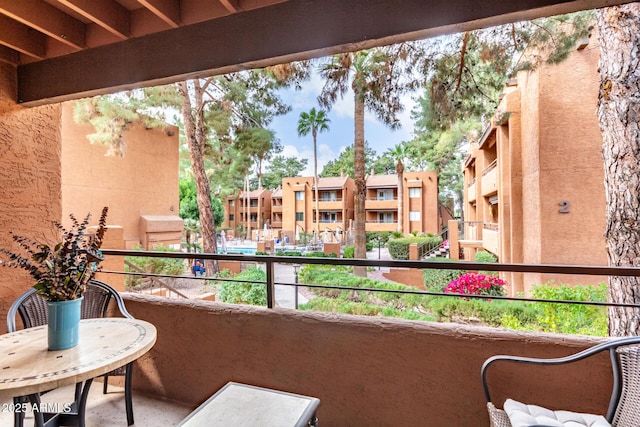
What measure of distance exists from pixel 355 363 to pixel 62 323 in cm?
148

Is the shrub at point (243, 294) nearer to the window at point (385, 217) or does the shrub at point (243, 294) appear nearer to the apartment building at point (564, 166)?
the apartment building at point (564, 166)

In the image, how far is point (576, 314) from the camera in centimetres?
402

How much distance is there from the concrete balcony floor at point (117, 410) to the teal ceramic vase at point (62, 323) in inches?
37.5

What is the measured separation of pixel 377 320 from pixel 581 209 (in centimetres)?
558

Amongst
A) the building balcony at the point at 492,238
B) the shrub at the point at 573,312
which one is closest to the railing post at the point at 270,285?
the shrub at the point at 573,312

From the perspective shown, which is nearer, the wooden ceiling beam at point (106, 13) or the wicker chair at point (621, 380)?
the wicker chair at point (621, 380)

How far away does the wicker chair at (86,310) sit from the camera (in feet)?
5.83

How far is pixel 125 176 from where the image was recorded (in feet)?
30.0

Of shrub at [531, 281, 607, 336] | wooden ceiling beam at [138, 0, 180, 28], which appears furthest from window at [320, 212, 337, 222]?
wooden ceiling beam at [138, 0, 180, 28]

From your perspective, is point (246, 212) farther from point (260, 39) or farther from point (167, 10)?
point (260, 39)

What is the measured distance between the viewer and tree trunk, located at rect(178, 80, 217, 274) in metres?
7.60

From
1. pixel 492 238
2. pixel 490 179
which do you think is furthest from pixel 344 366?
pixel 490 179

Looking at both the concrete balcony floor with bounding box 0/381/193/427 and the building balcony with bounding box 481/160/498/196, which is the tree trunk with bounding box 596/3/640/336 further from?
the building balcony with bounding box 481/160/498/196

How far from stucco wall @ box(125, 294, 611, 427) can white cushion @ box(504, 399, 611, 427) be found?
163 millimetres
